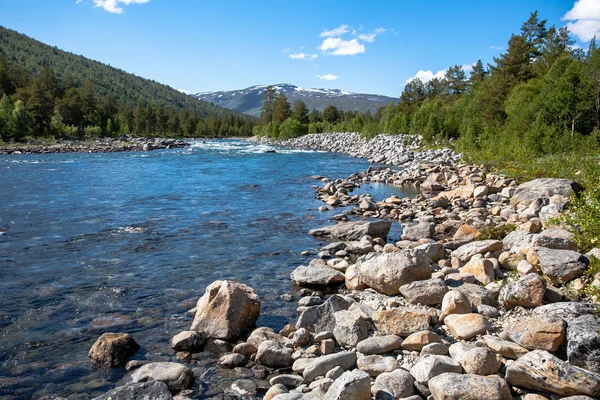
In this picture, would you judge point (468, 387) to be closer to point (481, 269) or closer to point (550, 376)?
point (550, 376)

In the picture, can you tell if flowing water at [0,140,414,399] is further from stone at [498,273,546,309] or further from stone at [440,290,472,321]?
stone at [498,273,546,309]

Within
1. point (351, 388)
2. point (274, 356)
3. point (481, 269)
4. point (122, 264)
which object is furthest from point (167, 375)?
point (481, 269)

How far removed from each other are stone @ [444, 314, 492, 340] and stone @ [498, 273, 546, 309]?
0.90 metres

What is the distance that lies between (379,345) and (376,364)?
1.62 feet

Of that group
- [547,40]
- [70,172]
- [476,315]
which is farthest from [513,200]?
[547,40]

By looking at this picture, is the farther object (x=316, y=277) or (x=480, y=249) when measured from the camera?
(x=480, y=249)

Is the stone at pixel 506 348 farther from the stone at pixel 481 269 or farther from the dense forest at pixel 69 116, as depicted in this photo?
the dense forest at pixel 69 116

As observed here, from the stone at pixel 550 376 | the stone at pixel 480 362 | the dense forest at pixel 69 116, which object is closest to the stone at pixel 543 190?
the stone at pixel 550 376

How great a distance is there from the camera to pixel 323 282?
400 inches

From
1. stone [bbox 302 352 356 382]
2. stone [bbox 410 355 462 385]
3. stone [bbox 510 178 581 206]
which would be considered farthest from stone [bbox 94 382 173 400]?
stone [bbox 510 178 581 206]

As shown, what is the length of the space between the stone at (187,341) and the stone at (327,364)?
2124mm

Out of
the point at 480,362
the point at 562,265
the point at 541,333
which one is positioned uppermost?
the point at 562,265

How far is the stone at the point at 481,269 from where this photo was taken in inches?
355

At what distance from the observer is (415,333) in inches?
264
